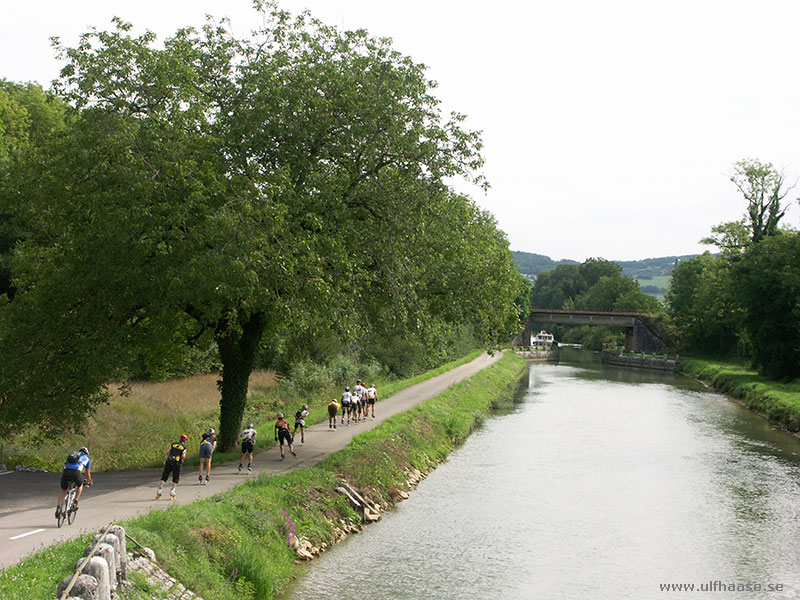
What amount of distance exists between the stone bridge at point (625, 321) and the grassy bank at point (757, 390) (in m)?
23.5

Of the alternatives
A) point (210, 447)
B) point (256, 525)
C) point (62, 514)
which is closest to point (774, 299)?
point (210, 447)

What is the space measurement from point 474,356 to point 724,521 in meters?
61.3

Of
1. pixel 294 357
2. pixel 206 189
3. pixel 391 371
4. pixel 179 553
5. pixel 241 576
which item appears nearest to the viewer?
pixel 179 553

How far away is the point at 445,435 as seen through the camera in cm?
3538

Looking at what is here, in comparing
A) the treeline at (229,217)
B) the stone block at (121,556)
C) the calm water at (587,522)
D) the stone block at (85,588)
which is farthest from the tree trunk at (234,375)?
→ the stone block at (85,588)

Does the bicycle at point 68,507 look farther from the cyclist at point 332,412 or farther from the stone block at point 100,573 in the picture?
the cyclist at point 332,412

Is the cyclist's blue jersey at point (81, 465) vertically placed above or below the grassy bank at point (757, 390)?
above

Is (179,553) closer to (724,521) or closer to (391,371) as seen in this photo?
(724,521)

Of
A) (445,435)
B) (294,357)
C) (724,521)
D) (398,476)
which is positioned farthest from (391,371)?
(724,521)

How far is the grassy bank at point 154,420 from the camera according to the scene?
24.6m

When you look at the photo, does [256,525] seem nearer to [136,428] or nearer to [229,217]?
[229,217]

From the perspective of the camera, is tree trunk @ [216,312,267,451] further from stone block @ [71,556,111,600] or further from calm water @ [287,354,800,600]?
stone block @ [71,556,111,600]

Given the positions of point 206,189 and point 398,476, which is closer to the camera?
point 206,189

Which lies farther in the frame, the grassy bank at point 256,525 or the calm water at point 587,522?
the calm water at point 587,522
